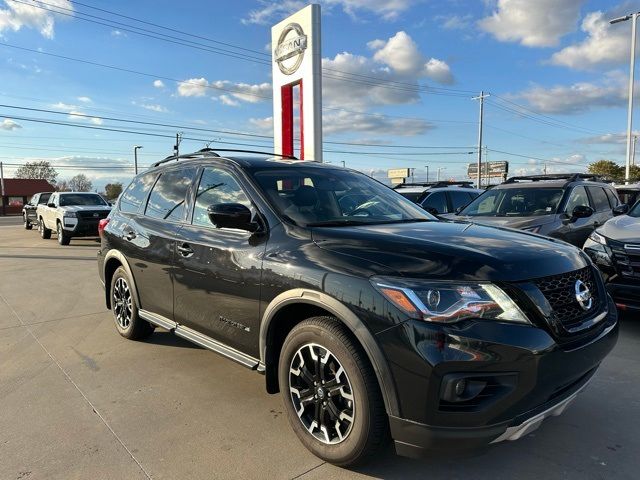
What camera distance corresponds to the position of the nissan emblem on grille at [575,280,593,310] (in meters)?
2.70

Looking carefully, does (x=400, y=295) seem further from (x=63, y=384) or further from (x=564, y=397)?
(x=63, y=384)

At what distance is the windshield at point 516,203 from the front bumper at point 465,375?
19.1ft

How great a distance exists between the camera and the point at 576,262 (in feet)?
9.29

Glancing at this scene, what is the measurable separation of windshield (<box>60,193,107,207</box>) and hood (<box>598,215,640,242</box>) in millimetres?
15362

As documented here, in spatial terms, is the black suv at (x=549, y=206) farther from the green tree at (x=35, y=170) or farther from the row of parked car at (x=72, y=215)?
the green tree at (x=35, y=170)

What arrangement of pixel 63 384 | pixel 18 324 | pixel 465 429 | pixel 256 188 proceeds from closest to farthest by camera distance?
pixel 465 429
pixel 256 188
pixel 63 384
pixel 18 324

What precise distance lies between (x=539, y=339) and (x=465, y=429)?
555 millimetres

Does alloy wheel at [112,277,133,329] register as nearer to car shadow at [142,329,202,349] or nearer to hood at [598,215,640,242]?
car shadow at [142,329,202,349]

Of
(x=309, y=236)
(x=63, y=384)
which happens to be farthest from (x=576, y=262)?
(x=63, y=384)

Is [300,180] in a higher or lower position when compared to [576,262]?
higher

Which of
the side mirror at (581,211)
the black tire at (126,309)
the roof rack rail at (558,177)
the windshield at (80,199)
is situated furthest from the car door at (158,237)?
the windshield at (80,199)

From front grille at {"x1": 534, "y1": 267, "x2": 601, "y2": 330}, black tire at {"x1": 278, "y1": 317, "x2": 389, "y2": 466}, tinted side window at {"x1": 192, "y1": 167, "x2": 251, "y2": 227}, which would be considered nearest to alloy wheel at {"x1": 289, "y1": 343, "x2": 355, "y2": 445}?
black tire at {"x1": 278, "y1": 317, "x2": 389, "y2": 466}

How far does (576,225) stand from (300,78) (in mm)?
8988

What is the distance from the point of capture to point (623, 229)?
552 centimetres
